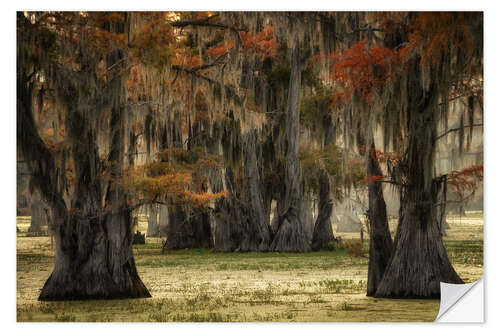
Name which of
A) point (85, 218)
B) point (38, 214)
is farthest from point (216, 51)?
point (85, 218)

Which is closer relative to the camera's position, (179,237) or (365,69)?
(365,69)

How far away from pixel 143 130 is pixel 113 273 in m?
3.35

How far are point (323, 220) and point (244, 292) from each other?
11.4m

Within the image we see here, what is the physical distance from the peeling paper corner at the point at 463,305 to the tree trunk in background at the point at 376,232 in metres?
1.10

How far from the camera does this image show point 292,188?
21656 mm

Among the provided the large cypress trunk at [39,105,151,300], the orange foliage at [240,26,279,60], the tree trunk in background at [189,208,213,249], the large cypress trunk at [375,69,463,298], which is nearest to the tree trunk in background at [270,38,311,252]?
the orange foliage at [240,26,279,60]

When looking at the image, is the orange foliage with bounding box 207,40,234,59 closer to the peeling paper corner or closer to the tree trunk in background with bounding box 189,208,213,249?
the peeling paper corner

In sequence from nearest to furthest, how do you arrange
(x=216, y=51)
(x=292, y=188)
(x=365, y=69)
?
(x=365, y=69), (x=216, y=51), (x=292, y=188)

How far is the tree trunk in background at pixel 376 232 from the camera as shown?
422 inches

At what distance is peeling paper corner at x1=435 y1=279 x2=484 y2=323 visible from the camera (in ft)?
28.3

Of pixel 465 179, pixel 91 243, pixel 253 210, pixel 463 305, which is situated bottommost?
pixel 463 305

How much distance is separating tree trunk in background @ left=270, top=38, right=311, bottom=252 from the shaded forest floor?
429 cm

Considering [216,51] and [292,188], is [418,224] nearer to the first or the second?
[216,51]

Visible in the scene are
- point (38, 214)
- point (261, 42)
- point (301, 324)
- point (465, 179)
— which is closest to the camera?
point (301, 324)
